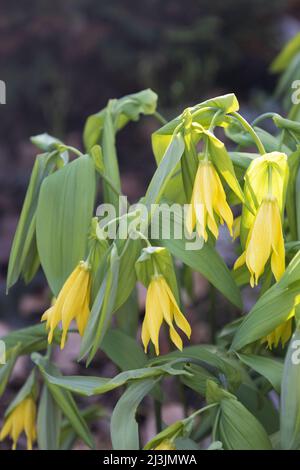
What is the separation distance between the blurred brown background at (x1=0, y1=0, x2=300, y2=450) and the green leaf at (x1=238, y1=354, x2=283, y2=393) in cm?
167

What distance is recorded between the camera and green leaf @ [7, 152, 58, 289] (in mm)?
1204

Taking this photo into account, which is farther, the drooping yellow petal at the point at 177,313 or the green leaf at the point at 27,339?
the green leaf at the point at 27,339

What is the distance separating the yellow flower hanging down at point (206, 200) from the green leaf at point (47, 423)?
1.50ft

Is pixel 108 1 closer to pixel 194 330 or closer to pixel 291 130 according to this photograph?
pixel 194 330

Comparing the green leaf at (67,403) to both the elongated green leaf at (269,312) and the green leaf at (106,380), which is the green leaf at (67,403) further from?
the elongated green leaf at (269,312)

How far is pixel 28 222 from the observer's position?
48.3 inches

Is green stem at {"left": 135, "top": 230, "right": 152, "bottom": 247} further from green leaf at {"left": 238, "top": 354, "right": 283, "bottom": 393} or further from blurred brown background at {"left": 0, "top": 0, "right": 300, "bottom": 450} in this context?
blurred brown background at {"left": 0, "top": 0, "right": 300, "bottom": 450}

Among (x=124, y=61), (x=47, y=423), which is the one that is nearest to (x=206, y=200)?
(x=47, y=423)

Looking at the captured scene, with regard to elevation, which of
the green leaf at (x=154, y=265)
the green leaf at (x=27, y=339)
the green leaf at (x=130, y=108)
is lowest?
the green leaf at (x=27, y=339)

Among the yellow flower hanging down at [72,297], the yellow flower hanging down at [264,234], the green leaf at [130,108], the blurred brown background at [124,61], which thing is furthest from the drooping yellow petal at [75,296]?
the blurred brown background at [124,61]

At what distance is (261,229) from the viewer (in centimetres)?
100

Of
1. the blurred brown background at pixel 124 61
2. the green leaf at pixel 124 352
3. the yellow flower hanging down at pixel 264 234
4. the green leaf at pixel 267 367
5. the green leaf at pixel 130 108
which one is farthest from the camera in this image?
the blurred brown background at pixel 124 61

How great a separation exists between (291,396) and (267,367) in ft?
0.37

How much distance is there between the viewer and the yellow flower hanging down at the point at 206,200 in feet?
3.27
